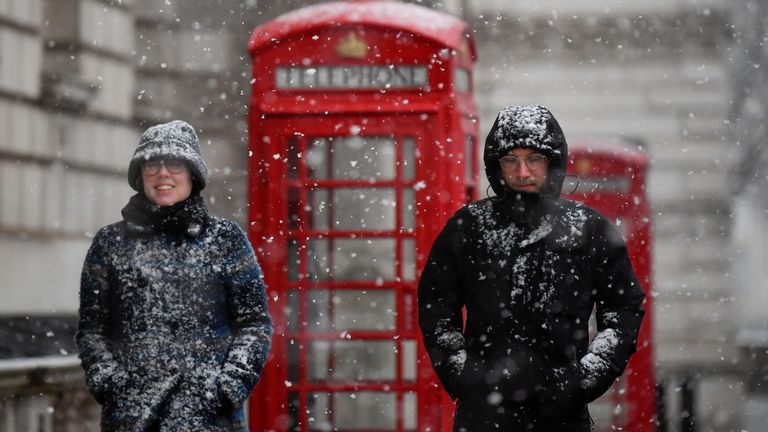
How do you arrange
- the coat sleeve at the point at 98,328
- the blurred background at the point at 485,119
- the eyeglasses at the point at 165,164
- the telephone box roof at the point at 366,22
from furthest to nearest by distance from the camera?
the blurred background at the point at 485,119 → the telephone box roof at the point at 366,22 → the eyeglasses at the point at 165,164 → the coat sleeve at the point at 98,328

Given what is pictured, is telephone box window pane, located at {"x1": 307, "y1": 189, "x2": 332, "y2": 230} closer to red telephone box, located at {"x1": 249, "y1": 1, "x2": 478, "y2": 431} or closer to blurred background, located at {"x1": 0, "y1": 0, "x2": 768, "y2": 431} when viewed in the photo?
red telephone box, located at {"x1": 249, "y1": 1, "x2": 478, "y2": 431}

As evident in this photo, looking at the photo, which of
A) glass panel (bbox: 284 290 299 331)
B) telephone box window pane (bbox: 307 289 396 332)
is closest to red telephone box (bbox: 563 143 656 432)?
telephone box window pane (bbox: 307 289 396 332)

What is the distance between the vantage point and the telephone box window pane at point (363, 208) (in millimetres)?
5250

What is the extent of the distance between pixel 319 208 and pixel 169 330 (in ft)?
5.73

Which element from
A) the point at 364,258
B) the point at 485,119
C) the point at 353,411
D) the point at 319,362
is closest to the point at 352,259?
the point at 364,258

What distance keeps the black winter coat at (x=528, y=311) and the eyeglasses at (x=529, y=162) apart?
87 millimetres

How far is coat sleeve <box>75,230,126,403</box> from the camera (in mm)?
3619

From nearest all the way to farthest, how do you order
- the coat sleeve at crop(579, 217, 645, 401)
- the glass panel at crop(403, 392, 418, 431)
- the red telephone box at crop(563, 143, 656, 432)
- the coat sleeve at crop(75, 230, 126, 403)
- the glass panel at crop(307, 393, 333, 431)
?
the coat sleeve at crop(579, 217, 645, 401), the coat sleeve at crop(75, 230, 126, 403), the glass panel at crop(403, 392, 418, 431), the glass panel at crop(307, 393, 333, 431), the red telephone box at crop(563, 143, 656, 432)

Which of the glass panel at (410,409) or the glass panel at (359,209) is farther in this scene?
the glass panel at (410,409)

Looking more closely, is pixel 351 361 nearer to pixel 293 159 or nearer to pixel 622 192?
pixel 293 159

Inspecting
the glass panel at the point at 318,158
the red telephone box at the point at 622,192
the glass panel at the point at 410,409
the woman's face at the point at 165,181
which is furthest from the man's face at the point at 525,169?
the red telephone box at the point at 622,192

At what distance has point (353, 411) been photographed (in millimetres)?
5785

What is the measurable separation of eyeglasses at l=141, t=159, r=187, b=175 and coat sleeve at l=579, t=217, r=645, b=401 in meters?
1.29

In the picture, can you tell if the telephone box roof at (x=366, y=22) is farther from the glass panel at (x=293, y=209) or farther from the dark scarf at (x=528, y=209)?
the dark scarf at (x=528, y=209)
